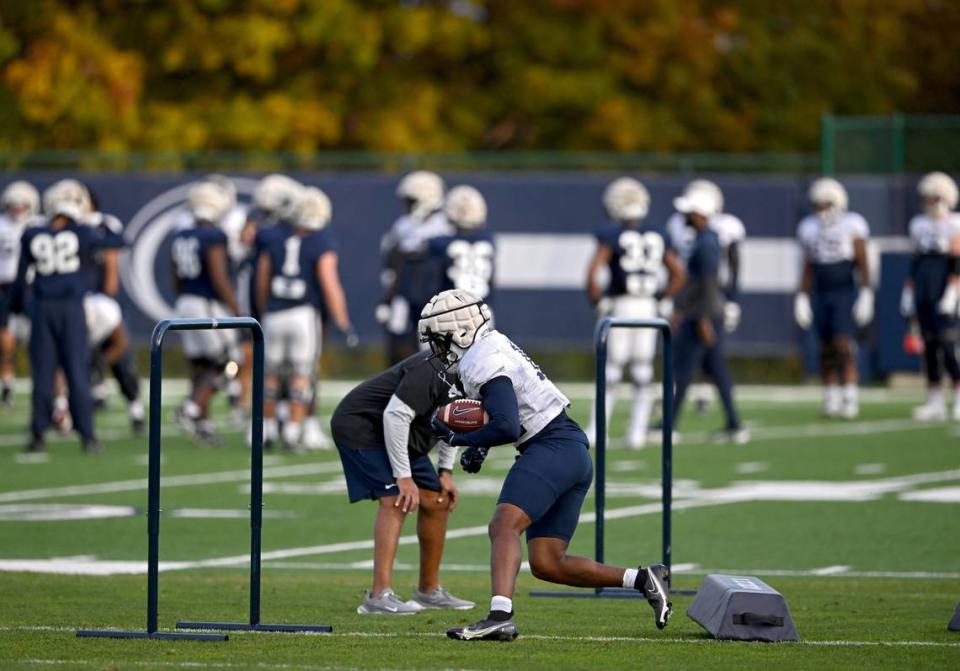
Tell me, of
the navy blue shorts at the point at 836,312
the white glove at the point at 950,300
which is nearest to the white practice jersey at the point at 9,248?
the navy blue shorts at the point at 836,312

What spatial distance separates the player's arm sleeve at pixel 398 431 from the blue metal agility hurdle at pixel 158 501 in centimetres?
87

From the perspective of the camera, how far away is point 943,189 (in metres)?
21.4

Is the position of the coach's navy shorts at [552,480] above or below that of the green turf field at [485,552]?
above

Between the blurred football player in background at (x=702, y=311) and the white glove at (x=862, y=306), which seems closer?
the blurred football player in background at (x=702, y=311)

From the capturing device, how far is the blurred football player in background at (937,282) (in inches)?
845

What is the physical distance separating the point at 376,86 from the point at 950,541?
22.8 meters

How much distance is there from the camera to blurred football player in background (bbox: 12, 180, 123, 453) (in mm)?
18031

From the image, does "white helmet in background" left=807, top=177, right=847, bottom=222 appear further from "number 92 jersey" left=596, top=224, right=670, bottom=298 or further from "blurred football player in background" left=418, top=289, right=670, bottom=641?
"blurred football player in background" left=418, top=289, right=670, bottom=641

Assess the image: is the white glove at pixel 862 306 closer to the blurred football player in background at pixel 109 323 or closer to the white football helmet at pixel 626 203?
the white football helmet at pixel 626 203

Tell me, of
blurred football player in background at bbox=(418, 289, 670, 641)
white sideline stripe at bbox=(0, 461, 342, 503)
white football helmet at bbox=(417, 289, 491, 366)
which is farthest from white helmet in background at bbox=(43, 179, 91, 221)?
white football helmet at bbox=(417, 289, 491, 366)

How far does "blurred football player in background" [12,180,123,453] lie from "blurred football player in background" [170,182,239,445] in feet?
3.41

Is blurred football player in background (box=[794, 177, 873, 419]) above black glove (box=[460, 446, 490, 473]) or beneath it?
above

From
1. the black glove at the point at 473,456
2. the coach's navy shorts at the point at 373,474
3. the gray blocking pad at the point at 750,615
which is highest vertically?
the black glove at the point at 473,456

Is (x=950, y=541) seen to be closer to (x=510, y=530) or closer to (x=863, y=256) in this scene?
(x=510, y=530)
